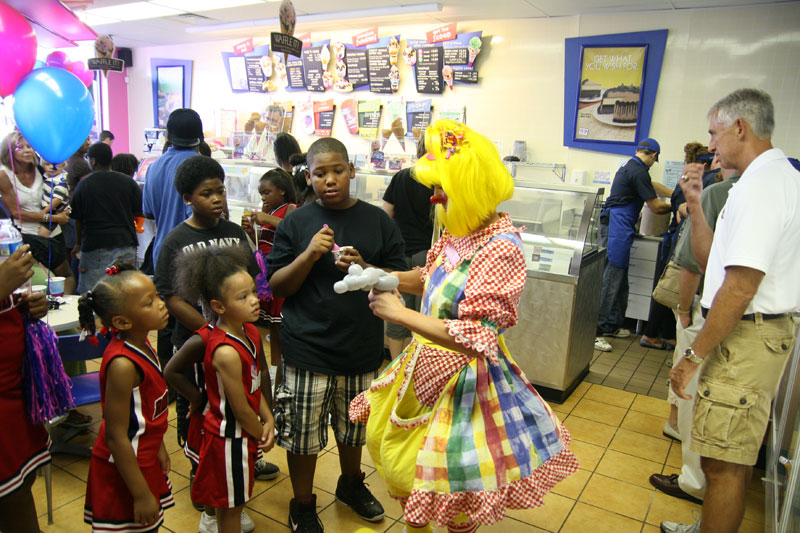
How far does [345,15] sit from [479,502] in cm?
655

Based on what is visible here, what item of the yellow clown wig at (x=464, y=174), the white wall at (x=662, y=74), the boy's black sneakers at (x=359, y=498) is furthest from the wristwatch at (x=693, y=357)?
the white wall at (x=662, y=74)

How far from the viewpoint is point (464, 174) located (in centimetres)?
156

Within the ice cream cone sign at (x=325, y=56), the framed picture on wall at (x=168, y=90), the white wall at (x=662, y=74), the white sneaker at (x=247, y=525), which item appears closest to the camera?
the white sneaker at (x=247, y=525)

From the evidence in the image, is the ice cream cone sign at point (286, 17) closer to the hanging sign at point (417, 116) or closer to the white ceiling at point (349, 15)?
the white ceiling at point (349, 15)

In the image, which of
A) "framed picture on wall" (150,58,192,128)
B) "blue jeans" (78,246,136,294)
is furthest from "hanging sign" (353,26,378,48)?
"blue jeans" (78,246,136,294)

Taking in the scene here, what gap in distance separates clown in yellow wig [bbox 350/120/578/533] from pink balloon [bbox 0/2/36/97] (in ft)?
5.14

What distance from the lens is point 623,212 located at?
5.28 metres

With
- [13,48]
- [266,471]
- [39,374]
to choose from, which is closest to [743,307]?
[266,471]

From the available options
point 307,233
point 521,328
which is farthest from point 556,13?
point 307,233

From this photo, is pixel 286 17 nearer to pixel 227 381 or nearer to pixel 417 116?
pixel 417 116

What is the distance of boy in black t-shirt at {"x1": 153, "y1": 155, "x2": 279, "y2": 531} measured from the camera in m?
2.20

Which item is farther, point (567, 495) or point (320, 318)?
point (567, 495)

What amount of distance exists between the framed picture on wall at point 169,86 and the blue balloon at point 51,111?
7.78m

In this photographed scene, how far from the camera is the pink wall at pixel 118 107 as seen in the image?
10656mm
